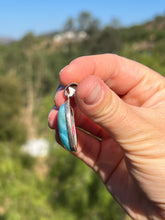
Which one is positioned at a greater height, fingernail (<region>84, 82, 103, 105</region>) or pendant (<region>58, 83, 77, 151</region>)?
fingernail (<region>84, 82, 103, 105</region>)

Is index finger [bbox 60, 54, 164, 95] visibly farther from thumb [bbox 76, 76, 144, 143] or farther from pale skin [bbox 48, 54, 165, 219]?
thumb [bbox 76, 76, 144, 143]

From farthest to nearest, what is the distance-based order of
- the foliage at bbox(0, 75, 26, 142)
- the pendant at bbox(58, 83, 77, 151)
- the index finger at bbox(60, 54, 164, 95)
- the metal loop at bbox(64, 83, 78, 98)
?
the foliage at bbox(0, 75, 26, 142) < the index finger at bbox(60, 54, 164, 95) < the metal loop at bbox(64, 83, 78, 98) < the pendant at bbox(58, 83, 77, 151)

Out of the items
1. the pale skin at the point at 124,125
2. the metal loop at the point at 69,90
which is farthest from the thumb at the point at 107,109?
the metal loop at the point at 69,90

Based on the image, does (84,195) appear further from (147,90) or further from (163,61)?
(163,61)

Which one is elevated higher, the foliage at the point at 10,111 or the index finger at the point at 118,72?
the index finger at the point at 118,72

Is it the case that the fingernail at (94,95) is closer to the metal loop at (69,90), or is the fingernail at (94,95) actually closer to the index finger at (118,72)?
the metal loop at (69,90)

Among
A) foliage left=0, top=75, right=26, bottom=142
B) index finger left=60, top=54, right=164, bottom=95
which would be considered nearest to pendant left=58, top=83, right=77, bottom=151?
index finger left=60, top=54, right=164, bottom=95

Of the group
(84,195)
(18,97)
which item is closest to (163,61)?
(84,195)

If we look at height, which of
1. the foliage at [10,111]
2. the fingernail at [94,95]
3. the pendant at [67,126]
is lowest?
the foliage at [10,111]
